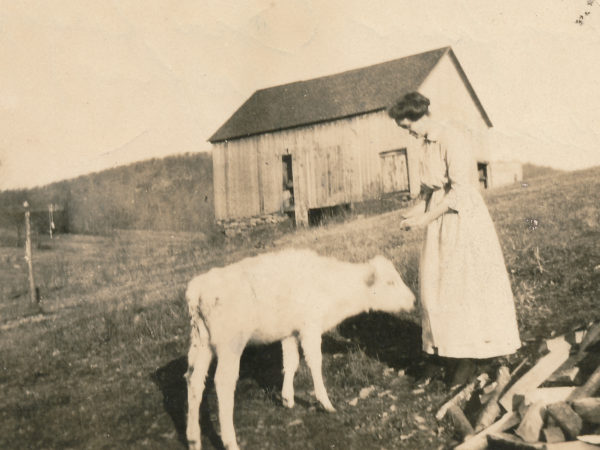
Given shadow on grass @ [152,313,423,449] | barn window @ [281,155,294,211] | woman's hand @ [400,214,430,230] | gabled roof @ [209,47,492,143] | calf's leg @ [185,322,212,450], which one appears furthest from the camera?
barn window @ [281,155,294,211]

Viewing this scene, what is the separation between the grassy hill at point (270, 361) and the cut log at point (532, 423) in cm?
85

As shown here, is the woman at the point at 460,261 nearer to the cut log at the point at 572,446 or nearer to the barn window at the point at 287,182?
the cut log at the point at 572,446

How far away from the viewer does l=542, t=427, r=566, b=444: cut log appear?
4.01 meters

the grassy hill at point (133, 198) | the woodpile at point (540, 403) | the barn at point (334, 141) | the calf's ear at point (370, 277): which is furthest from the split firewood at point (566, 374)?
the grassy hill at point (133, 198)

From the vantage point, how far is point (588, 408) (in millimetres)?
4055

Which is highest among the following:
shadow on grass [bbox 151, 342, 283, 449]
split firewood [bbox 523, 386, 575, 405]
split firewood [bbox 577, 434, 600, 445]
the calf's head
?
the calf's head

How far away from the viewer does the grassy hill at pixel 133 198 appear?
34.8 metres

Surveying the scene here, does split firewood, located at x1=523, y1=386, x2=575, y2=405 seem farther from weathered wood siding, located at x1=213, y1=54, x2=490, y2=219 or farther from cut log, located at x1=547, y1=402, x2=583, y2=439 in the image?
weathered wood siding, located at x1=213, y1=54, x2=490, y2=219

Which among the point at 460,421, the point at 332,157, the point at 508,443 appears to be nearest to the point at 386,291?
the point at 460,421

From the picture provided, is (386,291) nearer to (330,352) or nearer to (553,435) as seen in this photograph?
(330,352)

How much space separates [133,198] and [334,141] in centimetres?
1974

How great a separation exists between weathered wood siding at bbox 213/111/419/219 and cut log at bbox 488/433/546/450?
19001 millimetres

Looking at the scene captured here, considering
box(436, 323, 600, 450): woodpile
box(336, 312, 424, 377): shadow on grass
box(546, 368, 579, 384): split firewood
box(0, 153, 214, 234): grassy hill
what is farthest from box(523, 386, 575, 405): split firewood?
box(0, 153, 214, 234): grassy hill

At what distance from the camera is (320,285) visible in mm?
6172
